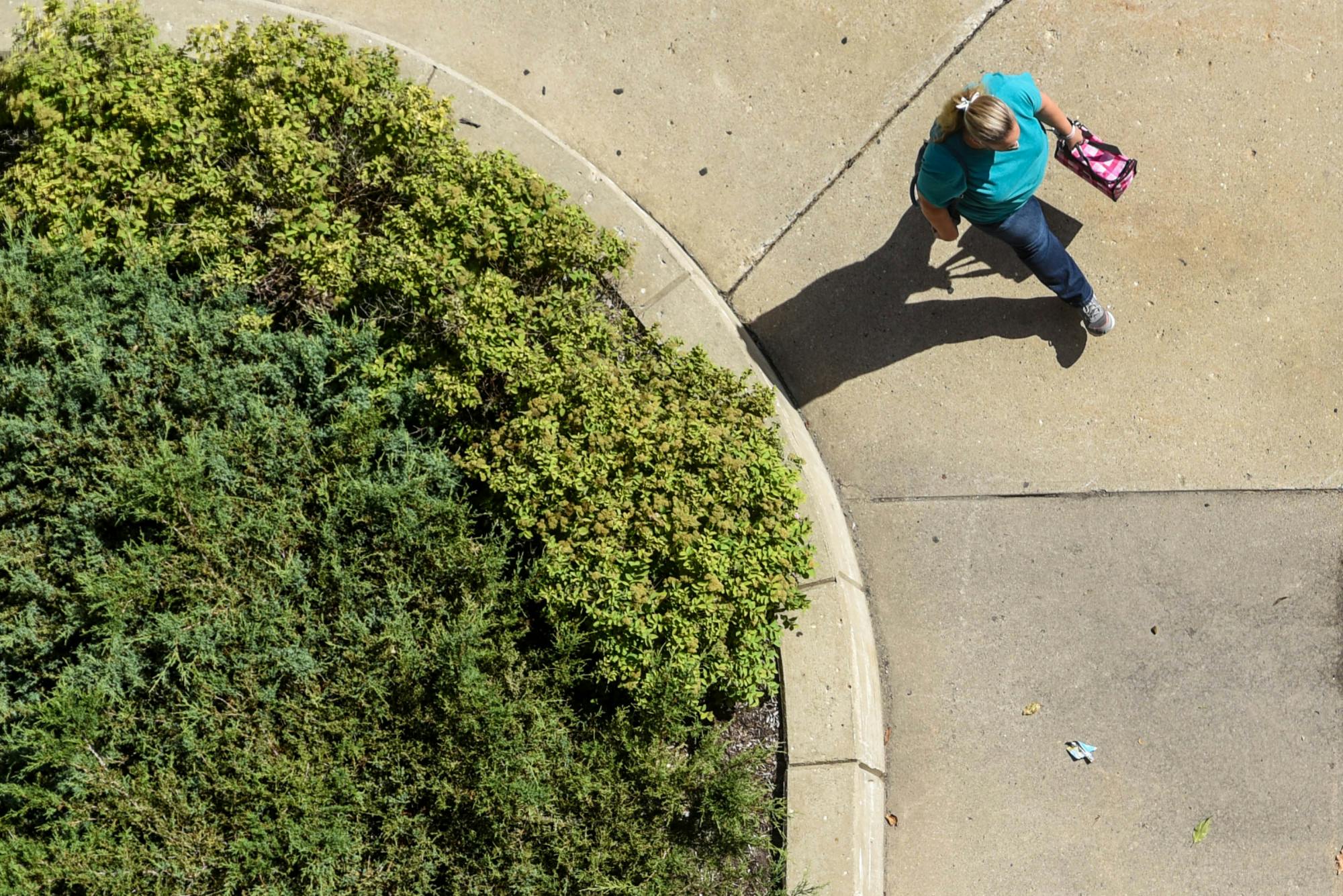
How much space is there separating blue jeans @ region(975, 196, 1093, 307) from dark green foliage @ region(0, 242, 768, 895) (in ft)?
8.37

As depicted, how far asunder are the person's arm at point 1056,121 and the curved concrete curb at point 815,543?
1.66 metres

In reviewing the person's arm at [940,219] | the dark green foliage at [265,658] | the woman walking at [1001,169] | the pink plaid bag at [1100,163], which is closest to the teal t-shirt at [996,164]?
the woman walking at [1001,169]

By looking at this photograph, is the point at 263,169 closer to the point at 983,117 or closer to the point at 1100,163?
the point at 983,117

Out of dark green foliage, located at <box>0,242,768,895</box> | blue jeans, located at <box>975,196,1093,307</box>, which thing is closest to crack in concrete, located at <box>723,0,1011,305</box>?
blue jeans, located at <box>975,196,1093,307</box>

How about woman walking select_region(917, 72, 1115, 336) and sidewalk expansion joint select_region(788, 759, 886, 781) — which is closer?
woman walking select_region(917, 72, 1115, 336)

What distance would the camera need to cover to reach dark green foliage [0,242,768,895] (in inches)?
159

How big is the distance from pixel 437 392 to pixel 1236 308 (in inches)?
154

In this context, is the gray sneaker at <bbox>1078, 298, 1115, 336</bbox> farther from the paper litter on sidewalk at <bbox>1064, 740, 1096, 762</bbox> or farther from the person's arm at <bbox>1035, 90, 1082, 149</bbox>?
the paper litter on sidewalk at <bbox>1064, 740, 1096, 762</bbox>

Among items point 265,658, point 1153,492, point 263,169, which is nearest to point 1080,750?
point 1153,492

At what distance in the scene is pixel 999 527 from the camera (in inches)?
200

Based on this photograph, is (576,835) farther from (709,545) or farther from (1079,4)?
(1079,4)

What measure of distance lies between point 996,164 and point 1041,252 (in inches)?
26.5

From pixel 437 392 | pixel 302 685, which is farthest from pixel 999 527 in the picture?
pixel 302 685

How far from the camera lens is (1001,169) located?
412 cm
